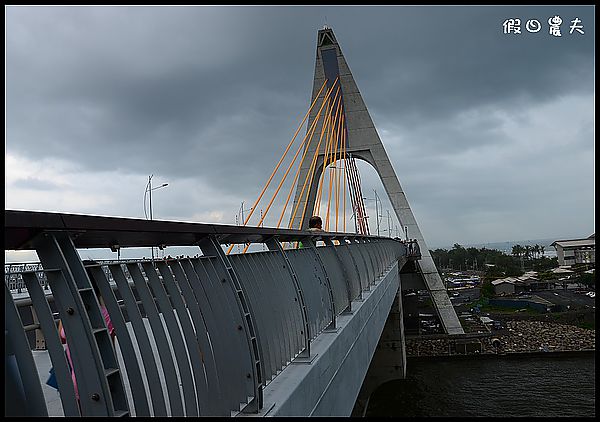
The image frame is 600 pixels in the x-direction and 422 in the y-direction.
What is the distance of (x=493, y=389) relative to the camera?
1927cm

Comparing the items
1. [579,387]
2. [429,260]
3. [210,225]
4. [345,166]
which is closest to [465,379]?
[579,387]

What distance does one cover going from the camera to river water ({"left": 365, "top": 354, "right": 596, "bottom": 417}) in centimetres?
1691

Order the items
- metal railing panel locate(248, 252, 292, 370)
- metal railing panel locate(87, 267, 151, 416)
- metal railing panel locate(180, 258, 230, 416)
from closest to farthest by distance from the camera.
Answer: metal railing panel locate(87, 267, 151, 416) → metal railing panel locate(180, 258, 230, 416) → metal railing panel locate(248, 252, 292, 370)

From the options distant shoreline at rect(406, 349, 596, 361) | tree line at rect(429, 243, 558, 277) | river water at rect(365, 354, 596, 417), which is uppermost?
tree line at rect(429, 243, 558, 277)

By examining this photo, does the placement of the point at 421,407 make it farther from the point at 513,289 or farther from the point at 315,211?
the point at 513,289

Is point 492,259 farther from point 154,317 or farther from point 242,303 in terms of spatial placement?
point 154,317

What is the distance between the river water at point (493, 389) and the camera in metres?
16.9

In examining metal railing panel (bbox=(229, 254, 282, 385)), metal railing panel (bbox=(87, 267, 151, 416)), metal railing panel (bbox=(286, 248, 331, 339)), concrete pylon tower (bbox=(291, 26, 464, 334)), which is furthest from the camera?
concrete pylon tower (bbox=(291, 26, 464, 334))

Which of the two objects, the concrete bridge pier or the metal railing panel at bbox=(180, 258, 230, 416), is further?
the concrete bridge pier

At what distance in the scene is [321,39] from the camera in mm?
24578

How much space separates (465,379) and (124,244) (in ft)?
68.1

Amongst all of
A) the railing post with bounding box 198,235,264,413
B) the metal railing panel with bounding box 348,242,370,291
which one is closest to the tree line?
the metal railing panel with bounding box 348,242,370,291

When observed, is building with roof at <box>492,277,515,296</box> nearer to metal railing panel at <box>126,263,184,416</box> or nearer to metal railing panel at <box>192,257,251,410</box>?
metal railing panel at <box>192,257,251,410</box>

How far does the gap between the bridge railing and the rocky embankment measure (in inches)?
869
